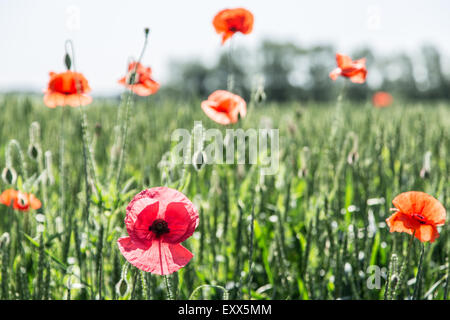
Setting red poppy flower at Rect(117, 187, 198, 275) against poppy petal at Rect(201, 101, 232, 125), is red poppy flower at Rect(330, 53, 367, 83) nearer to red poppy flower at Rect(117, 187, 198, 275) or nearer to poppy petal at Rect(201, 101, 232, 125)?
poppy petal at Rect(201, 101, 232, 125)

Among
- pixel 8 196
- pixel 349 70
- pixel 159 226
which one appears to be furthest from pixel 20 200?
pixel 349 70

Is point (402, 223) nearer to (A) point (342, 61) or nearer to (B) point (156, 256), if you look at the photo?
(B) point (156, 256)

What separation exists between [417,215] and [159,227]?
46 cm

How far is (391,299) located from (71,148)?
1613 mm

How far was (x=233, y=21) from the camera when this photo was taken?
3.27 ft

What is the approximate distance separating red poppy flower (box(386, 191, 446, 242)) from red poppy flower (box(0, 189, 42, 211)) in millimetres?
768

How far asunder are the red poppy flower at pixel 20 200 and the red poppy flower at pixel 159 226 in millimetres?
424

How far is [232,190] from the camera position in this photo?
137cm

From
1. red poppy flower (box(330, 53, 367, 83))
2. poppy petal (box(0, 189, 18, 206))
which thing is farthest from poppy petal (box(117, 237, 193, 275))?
red poppy flower (box(330, 53, 367, 83))

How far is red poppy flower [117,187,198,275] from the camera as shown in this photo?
0.59 metres

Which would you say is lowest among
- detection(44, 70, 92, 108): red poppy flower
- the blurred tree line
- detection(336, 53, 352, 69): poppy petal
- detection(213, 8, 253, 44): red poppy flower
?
detection(44, 70, 92, 108): red poppy flower

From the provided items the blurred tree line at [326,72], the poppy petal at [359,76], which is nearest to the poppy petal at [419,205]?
the poppy petal at [359,76]
